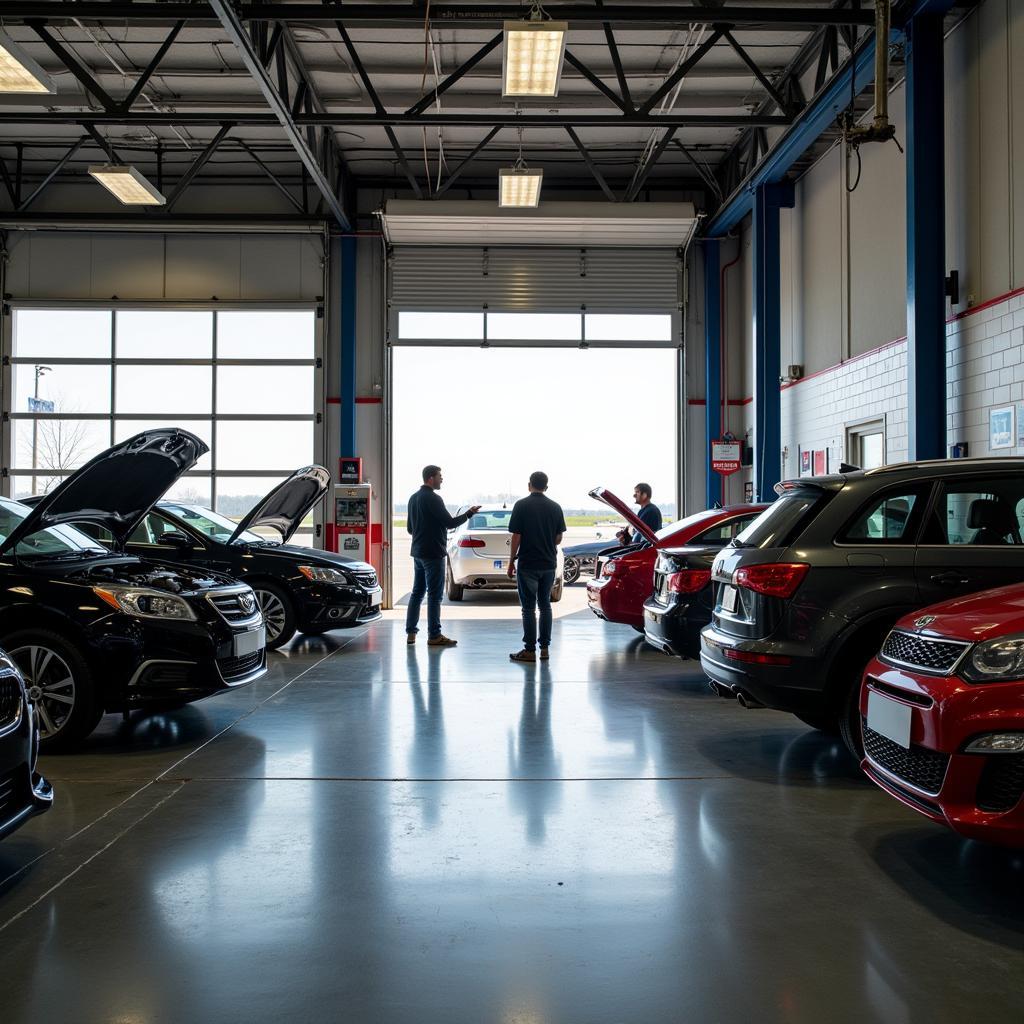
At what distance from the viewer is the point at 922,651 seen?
11.2 ft

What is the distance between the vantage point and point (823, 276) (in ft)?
40.2

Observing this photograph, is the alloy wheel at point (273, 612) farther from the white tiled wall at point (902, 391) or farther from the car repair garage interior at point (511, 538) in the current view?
the white tiled wall at point (902, 391)

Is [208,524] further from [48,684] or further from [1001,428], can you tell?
[1001,428]

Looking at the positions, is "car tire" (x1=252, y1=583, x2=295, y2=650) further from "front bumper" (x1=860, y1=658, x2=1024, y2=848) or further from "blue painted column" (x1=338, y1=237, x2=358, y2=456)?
"front bumper" (x1=860, y1=658, x2=1024, y2=848)

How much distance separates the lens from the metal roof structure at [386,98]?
8.59 m

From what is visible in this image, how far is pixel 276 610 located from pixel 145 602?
152 inches

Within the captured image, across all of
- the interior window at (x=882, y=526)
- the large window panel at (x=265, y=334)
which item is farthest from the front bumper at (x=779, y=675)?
the large window panel at (x=265, y=334)

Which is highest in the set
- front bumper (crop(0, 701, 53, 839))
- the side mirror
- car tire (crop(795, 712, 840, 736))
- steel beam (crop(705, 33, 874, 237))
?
steel beam (crop(705, 33, 874, 237))

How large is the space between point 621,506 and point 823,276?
19.7 ft

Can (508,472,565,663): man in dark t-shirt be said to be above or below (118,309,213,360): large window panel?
below

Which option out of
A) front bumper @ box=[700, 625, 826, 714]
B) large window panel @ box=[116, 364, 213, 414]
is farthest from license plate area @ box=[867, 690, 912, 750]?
large window panel @ box=[116, 364, 213, 414]

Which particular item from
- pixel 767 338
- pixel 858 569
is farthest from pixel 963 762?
pixel 767 338

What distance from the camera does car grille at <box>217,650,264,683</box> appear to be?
17.8 ft

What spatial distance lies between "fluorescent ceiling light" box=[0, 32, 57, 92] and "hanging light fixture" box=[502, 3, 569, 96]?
4135 mm
